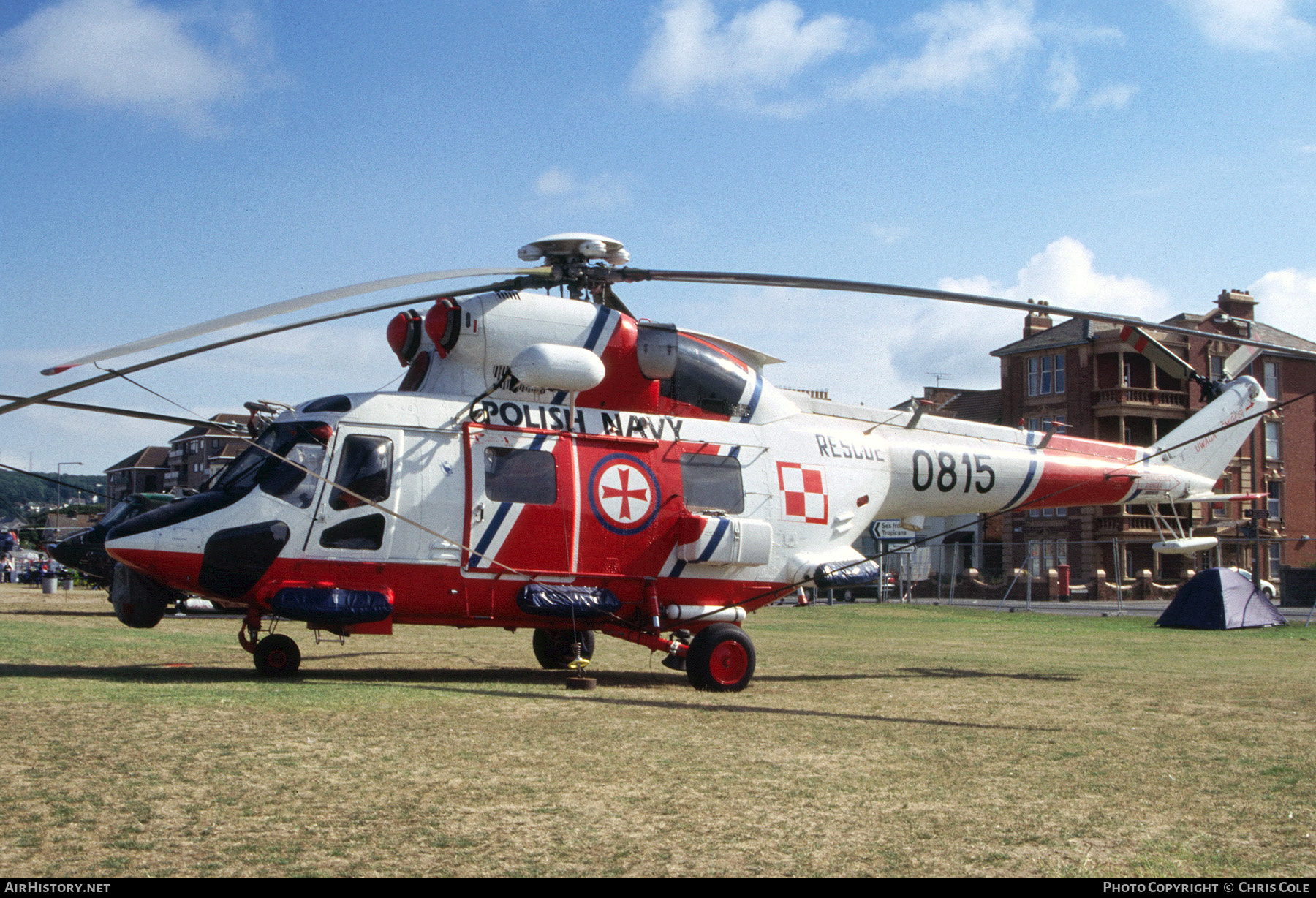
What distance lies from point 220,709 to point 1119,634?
23228 millimetres

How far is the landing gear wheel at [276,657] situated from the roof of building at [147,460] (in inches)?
5109

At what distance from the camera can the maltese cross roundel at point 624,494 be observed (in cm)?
1373

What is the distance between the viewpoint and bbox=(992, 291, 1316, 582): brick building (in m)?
61.3

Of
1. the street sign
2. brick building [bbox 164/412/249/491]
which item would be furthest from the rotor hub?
brick building [bbox 164/412/249/491]

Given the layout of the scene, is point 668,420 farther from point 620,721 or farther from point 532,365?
point 620,721

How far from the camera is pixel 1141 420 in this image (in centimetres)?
6344

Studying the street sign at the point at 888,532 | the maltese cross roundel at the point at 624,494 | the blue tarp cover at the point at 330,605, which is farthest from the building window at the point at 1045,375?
the blue tarp cover at the point at 330,605

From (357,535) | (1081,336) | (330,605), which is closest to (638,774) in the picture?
(330,605)

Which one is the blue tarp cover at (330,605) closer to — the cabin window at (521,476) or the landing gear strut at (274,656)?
the landing gear strut at (274,656)

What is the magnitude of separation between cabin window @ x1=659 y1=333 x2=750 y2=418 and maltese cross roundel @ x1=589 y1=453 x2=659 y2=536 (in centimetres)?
116

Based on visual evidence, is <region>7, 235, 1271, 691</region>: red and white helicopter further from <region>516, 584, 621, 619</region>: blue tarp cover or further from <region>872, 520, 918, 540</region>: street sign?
<region>872, 520, 918, 540</region>: street sign

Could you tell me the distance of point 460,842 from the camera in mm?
5762

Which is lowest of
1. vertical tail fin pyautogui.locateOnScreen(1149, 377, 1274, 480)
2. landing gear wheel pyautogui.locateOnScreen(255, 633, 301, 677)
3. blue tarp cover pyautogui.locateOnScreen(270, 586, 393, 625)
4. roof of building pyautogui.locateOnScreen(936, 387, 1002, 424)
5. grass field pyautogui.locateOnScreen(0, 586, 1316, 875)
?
grass field pyautogui.locateOnScreen(0, 586, 1316, 875)

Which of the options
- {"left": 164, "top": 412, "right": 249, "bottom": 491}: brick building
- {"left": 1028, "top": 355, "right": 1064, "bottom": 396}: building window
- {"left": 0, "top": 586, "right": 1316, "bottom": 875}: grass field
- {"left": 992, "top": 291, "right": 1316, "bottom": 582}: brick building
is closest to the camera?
{"left": 0, "top": 586, "right": 1316, "bottom": 875}: grass field
